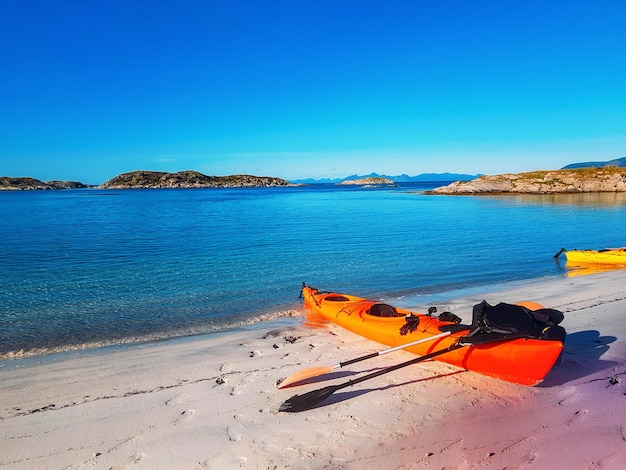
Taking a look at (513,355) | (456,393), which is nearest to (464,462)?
(456,393)

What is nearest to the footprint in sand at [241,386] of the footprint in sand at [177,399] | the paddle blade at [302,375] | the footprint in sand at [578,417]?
the paddle blade at [302,375]

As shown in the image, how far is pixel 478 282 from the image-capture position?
1417 cm

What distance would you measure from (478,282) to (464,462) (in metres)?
10.7

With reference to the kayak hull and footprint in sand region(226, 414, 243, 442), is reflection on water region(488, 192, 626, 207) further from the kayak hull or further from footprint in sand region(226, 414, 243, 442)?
footprint in sand region(226, 414, 243, 442)

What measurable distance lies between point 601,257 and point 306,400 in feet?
53.4

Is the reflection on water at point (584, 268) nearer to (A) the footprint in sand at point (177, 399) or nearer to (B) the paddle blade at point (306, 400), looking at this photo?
(B) the paddle blade at point (306, 400)

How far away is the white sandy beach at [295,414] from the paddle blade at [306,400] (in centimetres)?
10

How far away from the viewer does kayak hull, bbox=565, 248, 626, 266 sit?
637 inches

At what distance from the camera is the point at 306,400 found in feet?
18.3

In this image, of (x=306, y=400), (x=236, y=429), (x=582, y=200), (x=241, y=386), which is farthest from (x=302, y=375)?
(x=582, y=200)

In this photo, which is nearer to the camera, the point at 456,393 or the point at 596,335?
the point at 456,393

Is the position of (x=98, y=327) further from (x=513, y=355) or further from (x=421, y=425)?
(x=513, y=355)

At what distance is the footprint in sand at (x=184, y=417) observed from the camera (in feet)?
17.2

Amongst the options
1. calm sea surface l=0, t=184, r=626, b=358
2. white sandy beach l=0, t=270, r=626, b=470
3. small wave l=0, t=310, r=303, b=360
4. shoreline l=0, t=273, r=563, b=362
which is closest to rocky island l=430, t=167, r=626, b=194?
calm sea surface l=0, t=184, r=626, b=358
